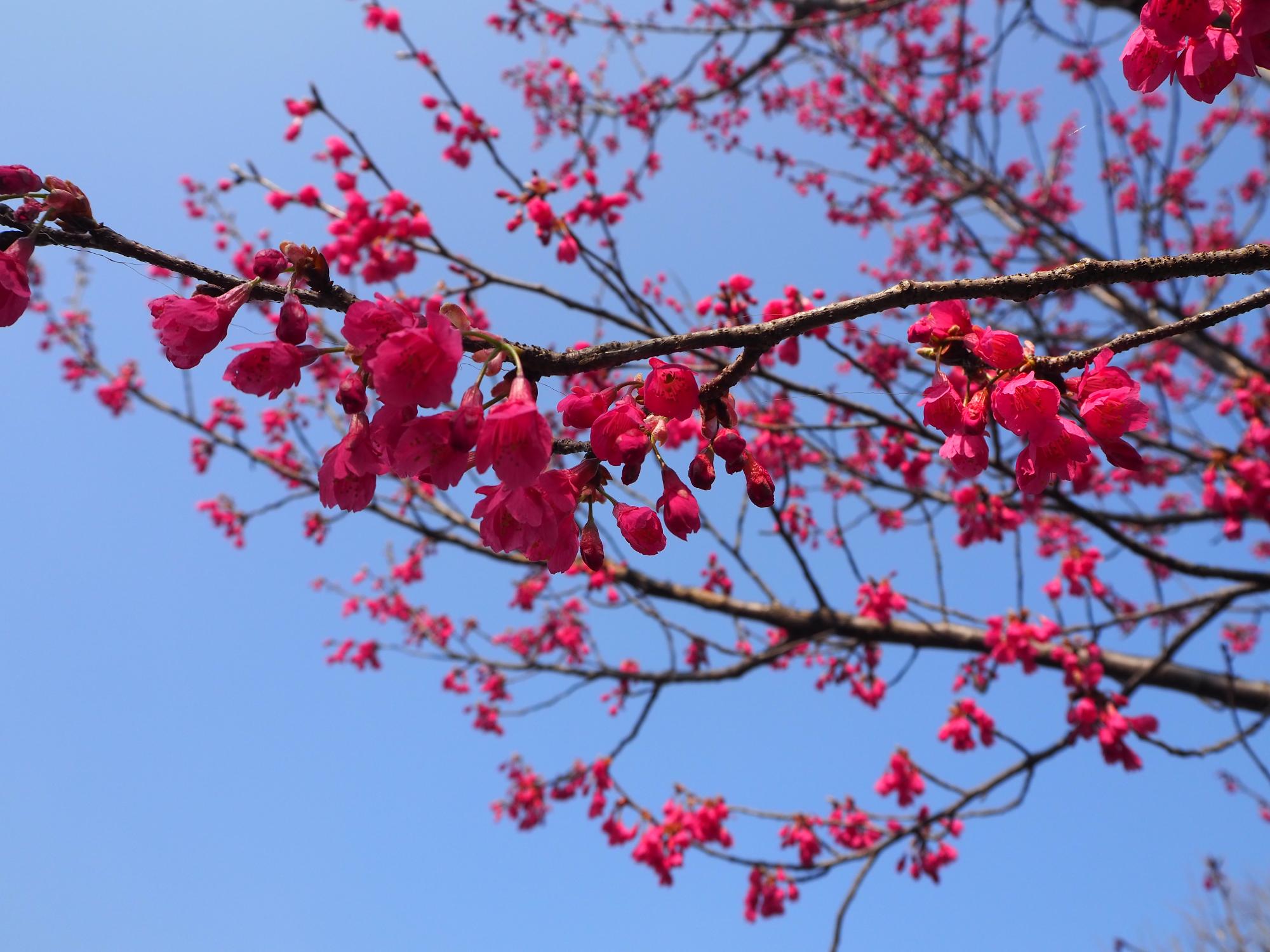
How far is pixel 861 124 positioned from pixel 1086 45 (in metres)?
3.37

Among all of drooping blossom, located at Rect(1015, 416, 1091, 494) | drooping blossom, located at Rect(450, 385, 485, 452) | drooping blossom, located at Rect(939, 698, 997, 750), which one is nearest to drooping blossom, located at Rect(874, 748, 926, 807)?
drooping blossom, located at Rect(939, 698, 997, 750)

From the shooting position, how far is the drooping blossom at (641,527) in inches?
45.7

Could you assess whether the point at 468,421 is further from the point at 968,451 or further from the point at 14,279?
the point at 968,451

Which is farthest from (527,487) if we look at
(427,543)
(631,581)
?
(427,543)

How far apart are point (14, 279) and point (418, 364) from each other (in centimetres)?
56

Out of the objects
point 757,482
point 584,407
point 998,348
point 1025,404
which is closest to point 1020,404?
point 1025,404

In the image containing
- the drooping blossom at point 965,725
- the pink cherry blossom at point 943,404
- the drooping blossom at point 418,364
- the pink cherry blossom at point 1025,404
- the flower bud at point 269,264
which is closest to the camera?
the drooping blossom at point 418,364

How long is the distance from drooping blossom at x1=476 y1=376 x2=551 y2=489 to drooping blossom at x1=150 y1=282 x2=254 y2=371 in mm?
425

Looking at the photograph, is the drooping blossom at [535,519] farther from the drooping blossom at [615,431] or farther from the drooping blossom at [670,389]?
the drooping blossom at [670,389]

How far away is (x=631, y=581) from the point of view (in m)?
4.90

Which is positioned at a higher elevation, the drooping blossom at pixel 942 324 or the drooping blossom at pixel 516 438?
the drooping blossom at pixel 942 324

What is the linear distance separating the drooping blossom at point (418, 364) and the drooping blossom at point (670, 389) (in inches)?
11.6

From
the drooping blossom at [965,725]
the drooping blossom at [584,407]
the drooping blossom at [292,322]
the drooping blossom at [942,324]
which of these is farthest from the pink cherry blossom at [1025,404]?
the drooping blossom at [965,725]

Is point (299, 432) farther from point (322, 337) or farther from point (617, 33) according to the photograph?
point (617, 33)
